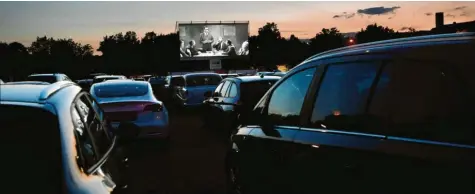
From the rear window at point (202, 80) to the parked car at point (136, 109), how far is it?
9.69 m

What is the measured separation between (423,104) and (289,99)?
1828mm

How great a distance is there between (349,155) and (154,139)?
8.73 metres

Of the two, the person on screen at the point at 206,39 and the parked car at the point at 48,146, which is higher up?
the person on screen at the point at 206,39

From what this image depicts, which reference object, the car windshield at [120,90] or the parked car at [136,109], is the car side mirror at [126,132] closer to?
the parked car at [136,109]

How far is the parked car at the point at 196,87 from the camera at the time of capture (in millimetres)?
21781

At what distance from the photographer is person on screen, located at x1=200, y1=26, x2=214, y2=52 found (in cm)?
5994

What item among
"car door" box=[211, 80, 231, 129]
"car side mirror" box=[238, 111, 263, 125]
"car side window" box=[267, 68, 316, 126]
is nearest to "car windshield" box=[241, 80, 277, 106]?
"car door" box=[211, 80, 231, 129]

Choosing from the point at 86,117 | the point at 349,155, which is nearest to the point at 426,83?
the point at 349,155

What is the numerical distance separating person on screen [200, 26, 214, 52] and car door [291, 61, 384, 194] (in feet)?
184

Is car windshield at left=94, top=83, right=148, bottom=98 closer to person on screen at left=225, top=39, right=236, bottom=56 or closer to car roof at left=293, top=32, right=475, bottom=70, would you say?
car roof at left=293, top=32, right=475, bottom=70

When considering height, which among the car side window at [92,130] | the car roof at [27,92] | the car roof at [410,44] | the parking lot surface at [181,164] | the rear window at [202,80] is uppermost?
the car roof at [410,44]

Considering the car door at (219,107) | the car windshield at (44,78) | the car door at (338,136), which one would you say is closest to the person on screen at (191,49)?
the car windshield at (44,78)

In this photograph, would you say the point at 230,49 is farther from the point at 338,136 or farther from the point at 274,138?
the point at 338,136

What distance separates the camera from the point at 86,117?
3.91m
